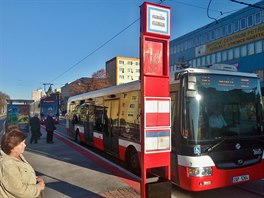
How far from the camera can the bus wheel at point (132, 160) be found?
7916 mm

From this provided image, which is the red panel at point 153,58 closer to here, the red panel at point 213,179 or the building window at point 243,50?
the red panel at point 213,179

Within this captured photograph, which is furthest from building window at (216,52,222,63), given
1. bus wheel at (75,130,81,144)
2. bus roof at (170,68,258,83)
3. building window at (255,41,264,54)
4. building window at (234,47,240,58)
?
Result: bus roof at (170,68,258,83)

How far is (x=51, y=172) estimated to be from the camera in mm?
7867

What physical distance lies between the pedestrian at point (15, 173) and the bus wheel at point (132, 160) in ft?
16.5

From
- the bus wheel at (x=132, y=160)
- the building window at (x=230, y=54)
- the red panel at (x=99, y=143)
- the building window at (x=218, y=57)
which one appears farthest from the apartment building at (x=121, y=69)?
the bus wheel at (x=132, y=160)

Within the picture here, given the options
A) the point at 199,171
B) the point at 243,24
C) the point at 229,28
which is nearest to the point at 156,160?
the point at 199,171

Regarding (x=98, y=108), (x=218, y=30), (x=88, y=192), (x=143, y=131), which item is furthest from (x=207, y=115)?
(x=218, y=30)

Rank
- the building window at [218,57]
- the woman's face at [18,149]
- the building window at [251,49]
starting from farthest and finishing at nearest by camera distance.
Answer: the building window at [218,57] < the building window at [251,49] < the woman's face at [18,149]

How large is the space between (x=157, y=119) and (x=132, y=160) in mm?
3664

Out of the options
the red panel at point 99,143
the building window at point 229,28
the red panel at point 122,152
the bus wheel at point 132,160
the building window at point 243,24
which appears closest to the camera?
the bus wheel at point 132,160

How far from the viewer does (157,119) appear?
191 inches

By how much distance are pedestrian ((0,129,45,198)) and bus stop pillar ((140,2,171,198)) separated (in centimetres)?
211

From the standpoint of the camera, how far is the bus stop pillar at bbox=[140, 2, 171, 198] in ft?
15.5

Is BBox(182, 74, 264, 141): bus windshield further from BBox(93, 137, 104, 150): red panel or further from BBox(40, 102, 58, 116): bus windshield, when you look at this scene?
BBox(40, 102, 58, 116): bus windshield
